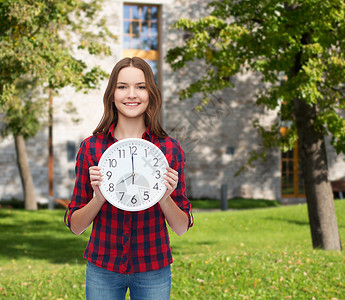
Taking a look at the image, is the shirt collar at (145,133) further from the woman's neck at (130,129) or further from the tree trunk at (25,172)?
the tree trunk at (25,172)

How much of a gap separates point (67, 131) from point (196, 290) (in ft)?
41.9

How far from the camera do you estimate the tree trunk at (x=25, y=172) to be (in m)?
14.5

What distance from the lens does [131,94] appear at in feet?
7.02

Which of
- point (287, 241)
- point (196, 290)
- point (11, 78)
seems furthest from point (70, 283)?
point (287, 241)

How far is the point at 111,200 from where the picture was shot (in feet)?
6.55

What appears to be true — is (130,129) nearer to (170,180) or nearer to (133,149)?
(133,149)

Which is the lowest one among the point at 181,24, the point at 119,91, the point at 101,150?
the point at 101,150

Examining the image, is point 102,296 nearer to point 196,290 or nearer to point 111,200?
point 111,200

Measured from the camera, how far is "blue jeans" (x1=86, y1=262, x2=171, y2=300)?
6.85 feet

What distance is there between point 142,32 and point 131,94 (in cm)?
1626

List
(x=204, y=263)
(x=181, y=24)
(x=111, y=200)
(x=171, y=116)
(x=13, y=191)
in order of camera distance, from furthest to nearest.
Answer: (x=171, y=116), (x=13, y=191), (x=181, y=24), (x=204, y=263), (x=111, y=200)

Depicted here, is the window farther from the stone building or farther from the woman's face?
the woman's face

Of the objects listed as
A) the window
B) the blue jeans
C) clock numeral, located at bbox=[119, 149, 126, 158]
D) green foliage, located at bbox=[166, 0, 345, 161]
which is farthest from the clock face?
the window

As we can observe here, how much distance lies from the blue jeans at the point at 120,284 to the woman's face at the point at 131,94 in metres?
0.74
